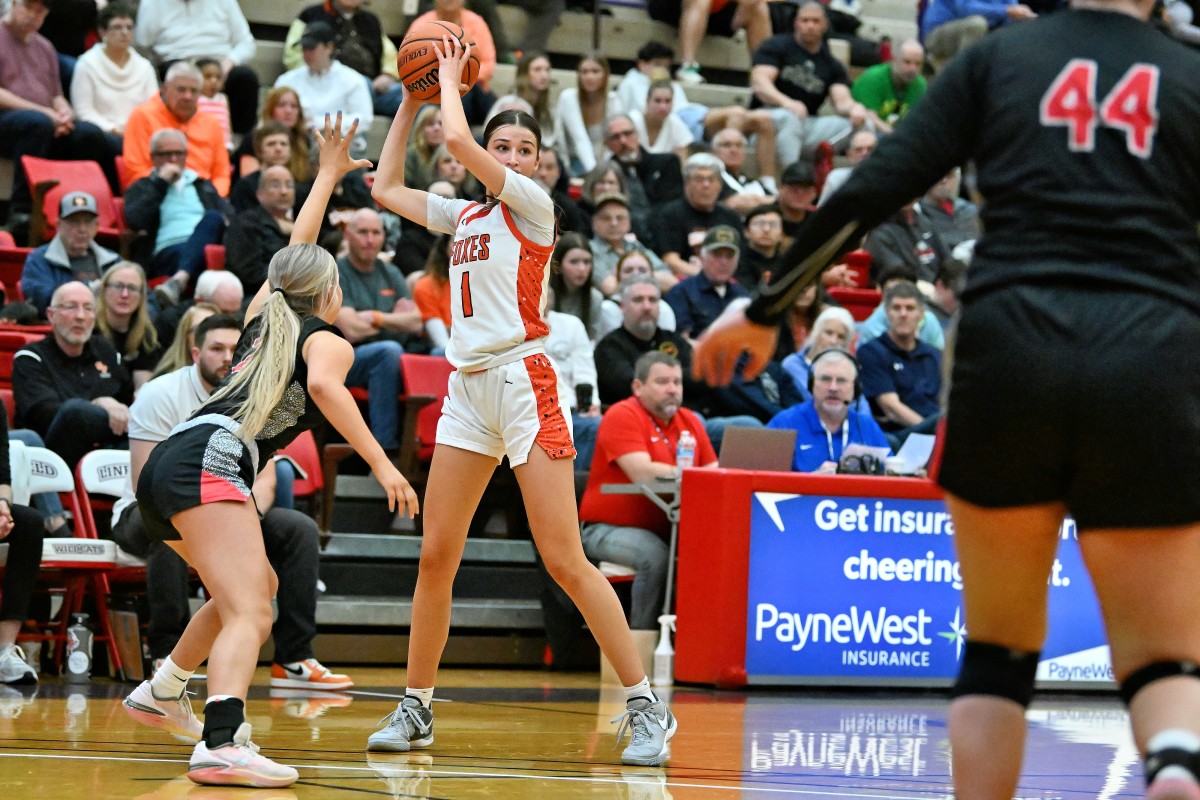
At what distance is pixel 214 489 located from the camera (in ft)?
15.8

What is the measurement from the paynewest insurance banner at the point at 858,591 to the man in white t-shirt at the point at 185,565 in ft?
7.42

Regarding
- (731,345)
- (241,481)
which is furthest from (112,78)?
(731,345)

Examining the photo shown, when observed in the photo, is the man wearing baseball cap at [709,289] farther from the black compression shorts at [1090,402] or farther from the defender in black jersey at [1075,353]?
the black compression shorts at [1090,402]

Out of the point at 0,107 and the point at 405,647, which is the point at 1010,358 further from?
the point at 0,107

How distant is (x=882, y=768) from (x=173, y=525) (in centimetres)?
254

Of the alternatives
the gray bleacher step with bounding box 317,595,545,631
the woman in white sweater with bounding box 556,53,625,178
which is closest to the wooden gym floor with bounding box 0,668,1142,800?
the gray bleacher step with bounding box 317,595,545,631

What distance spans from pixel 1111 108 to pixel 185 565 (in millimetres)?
5926

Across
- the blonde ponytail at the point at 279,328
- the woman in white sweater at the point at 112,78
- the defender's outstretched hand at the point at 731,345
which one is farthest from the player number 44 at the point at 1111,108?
the woman in white sweater at the point at 112,78

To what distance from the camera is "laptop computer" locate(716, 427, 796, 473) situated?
8828 mm

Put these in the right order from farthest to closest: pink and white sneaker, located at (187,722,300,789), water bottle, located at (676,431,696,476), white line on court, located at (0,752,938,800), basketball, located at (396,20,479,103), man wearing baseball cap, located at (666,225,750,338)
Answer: man wearing baseball cap, located at (666,225,750,338) → water bottle, located at (676,431,696,476) → basketball, located at (396,20,479,103) → white line on court, located at (0,752,938,800) → pink and white sneaker, located at (187,722,300,789)

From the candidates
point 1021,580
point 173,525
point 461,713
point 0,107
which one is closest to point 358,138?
point 0,107

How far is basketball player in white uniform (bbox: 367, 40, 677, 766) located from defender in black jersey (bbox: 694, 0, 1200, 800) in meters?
2.49

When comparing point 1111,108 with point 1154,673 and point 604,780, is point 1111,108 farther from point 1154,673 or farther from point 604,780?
point 604,780

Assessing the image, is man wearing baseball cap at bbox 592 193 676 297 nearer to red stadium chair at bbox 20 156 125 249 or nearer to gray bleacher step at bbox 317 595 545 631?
gray bleacher step at bbox 317 595 545 631
